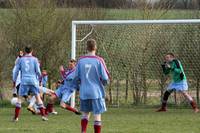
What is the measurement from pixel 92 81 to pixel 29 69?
164 inches

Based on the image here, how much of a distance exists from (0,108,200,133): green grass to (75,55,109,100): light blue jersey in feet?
5.99

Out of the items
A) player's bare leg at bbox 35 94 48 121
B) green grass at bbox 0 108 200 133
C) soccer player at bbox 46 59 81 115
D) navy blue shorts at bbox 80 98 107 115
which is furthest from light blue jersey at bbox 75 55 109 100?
soccer player at bbox 46 59 81 115

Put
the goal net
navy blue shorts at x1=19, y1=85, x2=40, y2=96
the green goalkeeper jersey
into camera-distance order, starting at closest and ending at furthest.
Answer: navy blue shorts at x1=19, y1=85, x2=40, y2=96, the green goalkeeper jersey, the goal net

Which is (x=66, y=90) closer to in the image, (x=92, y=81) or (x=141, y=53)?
(x=141, y=53)

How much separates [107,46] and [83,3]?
570 centimetres

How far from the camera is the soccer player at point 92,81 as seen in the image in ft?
40.4

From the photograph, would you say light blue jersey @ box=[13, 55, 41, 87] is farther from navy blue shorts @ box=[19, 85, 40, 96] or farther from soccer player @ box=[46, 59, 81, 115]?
soccer player @ box=[46, 59, 81, 115]

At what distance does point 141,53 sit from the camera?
21.5 metres

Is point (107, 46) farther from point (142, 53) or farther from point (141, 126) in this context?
point (141, 126)

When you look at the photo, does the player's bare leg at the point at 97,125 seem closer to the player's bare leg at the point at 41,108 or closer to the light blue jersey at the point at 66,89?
the player's bare leg at the point at 41,108

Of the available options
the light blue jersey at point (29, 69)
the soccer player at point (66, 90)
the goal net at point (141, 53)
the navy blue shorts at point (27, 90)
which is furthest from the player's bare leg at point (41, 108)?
the goal net at point (141, 53)

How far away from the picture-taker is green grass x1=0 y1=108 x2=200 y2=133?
14219 millimetres

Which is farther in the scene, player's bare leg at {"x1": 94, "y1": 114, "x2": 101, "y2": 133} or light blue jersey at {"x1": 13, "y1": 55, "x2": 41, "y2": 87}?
light blue jersey at {"x1": 13, "y1": 55, "x2": 41, "y2": 87}

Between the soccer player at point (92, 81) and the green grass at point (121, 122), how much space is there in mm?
1632
